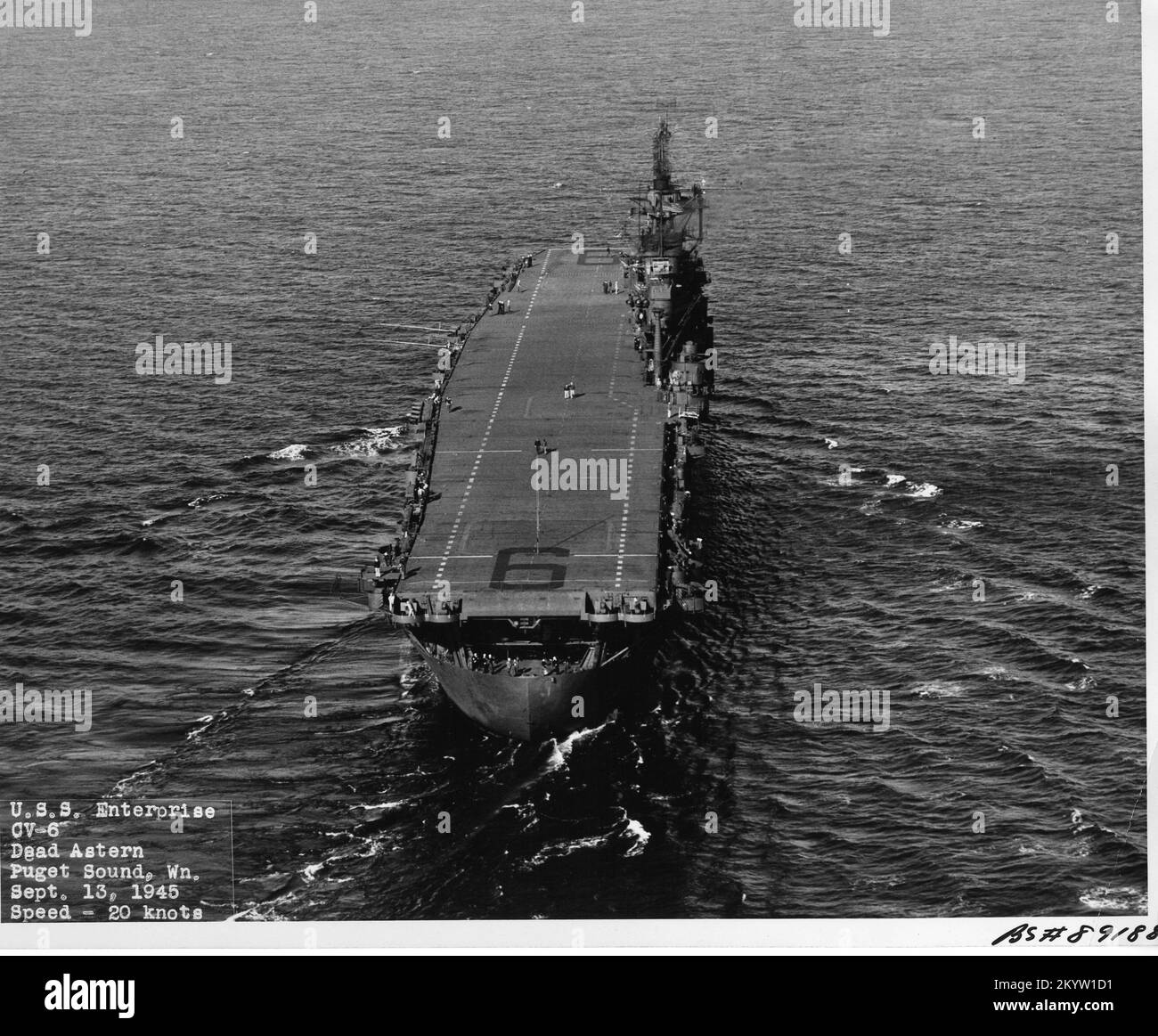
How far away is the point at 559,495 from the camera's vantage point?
130 meters

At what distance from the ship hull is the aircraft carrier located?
0.11 m

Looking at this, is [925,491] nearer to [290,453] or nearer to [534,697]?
[534,697]

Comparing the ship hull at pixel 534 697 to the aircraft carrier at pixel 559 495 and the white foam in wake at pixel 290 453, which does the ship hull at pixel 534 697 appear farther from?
the white foam in wake at pixel 290 453

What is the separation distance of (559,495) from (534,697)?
21385 millimetres

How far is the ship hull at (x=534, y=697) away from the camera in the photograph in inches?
4412

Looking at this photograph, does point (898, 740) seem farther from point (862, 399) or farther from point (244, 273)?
point (244, 273)

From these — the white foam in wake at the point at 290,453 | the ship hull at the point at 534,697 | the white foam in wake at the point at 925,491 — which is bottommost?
the ship hull at the point at 534,697

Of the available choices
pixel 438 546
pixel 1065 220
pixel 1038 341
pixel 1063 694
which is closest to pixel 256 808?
pixel 438 546

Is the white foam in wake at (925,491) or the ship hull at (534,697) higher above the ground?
the white foam in wake at (925,491)

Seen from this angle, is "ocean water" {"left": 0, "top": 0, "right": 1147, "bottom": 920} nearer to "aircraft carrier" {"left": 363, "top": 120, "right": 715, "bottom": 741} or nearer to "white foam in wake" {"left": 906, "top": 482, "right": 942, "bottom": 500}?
"white foam in wake" {"left": 906, "top": 482, "right": 942, "bottom": 500}

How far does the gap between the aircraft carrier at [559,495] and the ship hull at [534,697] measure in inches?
4.1

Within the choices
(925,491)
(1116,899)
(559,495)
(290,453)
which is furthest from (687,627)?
(290,453)

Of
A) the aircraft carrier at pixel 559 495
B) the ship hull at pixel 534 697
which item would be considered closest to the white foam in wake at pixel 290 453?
the aircraft carrier at pixel 559 495

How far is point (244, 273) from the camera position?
189875mm
